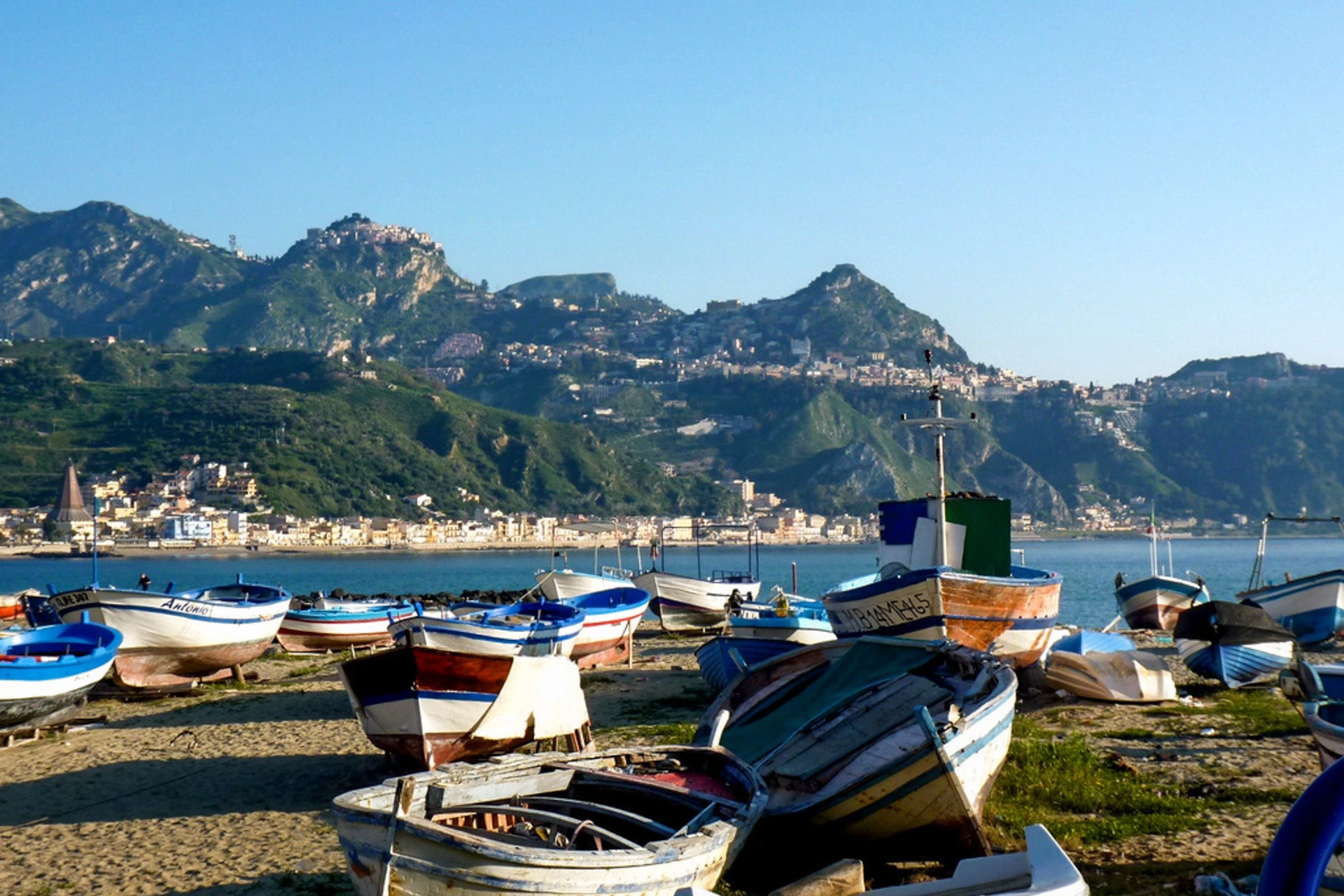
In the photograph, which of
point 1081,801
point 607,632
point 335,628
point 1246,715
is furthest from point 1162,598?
point 1081,801

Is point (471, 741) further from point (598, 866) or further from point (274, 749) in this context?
point (598, 866)

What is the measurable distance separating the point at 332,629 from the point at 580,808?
2321 cm

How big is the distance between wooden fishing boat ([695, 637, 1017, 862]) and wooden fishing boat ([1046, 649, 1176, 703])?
5977 millimetres

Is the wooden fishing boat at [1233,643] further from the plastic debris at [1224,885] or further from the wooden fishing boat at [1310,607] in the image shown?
the plastic debris at [1224,885]

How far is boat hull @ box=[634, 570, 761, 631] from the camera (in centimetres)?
3938

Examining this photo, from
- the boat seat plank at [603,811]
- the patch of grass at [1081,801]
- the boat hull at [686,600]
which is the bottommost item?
the boat hull at [686,600]

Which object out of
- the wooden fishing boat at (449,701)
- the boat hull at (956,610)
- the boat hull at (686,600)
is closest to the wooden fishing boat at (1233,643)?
the boat hull at (956,610)

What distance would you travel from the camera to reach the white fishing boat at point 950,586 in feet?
54.9

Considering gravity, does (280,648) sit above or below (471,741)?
below

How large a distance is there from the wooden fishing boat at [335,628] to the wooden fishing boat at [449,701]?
680 inches

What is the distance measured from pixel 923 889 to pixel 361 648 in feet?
90.2

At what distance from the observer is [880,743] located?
10.2m

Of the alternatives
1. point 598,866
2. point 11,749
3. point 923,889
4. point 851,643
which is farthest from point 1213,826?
point 11,749

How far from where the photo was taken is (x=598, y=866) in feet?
23.9
